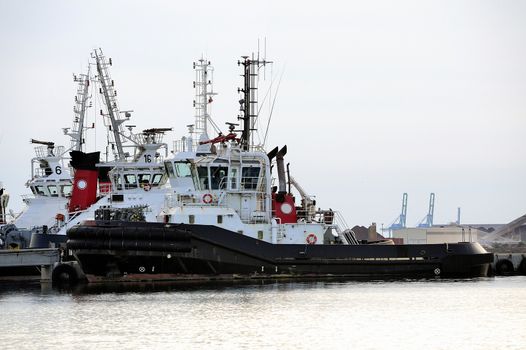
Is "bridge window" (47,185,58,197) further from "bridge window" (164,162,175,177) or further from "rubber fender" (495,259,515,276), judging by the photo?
"rubber fender" (495,259,515,276)

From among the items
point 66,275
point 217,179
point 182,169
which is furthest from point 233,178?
point 66,275

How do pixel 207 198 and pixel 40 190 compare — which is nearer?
pixel 207 198

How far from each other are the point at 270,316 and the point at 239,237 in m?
9.21

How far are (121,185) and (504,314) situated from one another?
68.5 feet

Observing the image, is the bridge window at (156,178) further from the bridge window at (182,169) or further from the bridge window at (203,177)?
the bridge window at (203,177)

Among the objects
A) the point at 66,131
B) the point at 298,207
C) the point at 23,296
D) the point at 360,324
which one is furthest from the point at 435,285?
the point at 66,131

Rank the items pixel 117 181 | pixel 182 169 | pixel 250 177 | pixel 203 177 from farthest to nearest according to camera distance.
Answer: pixel 117 181 → pixel 182 169 → pixel 250 177 → pixel 203 177

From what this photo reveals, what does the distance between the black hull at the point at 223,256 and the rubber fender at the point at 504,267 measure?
7468 millimetres

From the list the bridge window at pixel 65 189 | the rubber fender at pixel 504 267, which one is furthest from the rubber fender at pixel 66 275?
the rubber fender at pixel 504 267

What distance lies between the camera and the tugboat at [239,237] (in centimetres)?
4088

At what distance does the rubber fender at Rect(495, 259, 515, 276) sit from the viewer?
52.6 metres

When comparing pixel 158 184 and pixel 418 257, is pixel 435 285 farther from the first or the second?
pixel 158 184

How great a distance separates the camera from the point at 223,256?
41.9 meters

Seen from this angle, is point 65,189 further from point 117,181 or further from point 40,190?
point 117,181
